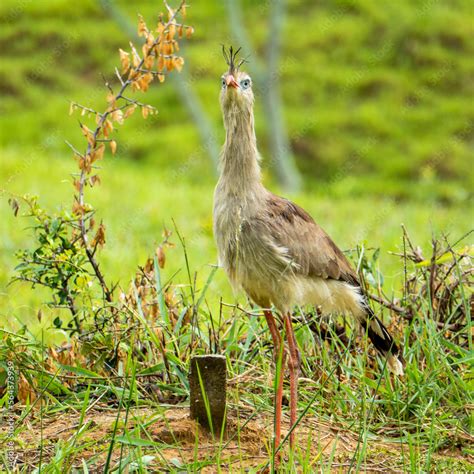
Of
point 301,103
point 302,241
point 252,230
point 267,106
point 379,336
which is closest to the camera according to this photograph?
point 252,230

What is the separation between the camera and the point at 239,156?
2834 millimetres

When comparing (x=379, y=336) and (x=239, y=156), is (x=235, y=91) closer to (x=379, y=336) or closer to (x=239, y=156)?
(x=239, y=156)

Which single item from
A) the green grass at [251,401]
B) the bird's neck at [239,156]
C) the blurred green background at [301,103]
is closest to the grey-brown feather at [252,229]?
the bird's neck at [239,156]

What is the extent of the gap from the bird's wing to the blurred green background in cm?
553

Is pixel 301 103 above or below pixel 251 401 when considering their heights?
above

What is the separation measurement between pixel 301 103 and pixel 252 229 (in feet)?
33.7

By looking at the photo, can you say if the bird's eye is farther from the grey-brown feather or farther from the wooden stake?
the wooden stake

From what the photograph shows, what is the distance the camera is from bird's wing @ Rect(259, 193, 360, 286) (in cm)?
284

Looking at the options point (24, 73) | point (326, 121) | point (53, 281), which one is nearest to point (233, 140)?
point (53, 281)

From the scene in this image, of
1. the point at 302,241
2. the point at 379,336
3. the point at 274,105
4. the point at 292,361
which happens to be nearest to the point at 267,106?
the point at 274,105

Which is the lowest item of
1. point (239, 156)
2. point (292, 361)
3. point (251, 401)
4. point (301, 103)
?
point (251, 401)

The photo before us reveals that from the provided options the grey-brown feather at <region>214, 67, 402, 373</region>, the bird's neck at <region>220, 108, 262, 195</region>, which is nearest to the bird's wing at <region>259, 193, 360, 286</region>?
the grey-brown feather at <region>214, 67, 402, 373</region>

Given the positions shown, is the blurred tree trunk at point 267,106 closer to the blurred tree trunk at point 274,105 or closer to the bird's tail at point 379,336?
the blurred tree trunk at point 274,105

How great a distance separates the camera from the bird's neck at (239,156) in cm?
282
